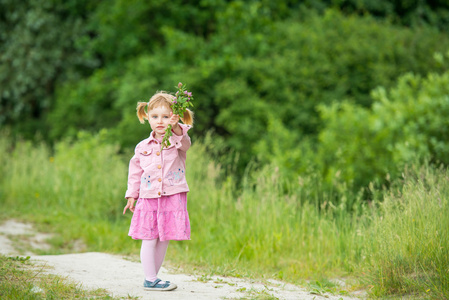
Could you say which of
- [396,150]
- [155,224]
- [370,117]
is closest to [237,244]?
[155,224]

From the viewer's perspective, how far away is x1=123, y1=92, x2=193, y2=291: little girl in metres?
4.45

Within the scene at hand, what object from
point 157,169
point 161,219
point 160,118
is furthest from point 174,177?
point 160,118

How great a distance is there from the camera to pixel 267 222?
6.89 meters

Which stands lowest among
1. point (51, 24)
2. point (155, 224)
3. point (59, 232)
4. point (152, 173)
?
point (59, 232)

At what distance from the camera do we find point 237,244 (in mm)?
6758

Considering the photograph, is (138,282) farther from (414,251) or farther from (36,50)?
(36,50)

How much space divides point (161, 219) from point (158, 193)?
215 mm

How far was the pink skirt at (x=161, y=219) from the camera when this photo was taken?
443 centimetres

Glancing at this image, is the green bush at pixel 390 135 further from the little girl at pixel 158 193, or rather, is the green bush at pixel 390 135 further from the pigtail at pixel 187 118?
the little girl at pixel 158 193

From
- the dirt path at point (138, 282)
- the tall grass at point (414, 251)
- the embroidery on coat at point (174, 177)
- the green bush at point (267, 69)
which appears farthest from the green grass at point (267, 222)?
the green bush at point (267, 69)

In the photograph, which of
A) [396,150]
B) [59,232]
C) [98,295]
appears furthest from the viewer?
[396,150]

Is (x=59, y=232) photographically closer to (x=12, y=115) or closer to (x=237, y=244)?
(x=237, y=244)

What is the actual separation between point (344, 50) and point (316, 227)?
7.59 metres

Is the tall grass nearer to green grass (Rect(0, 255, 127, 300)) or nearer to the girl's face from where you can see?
the girl's face
